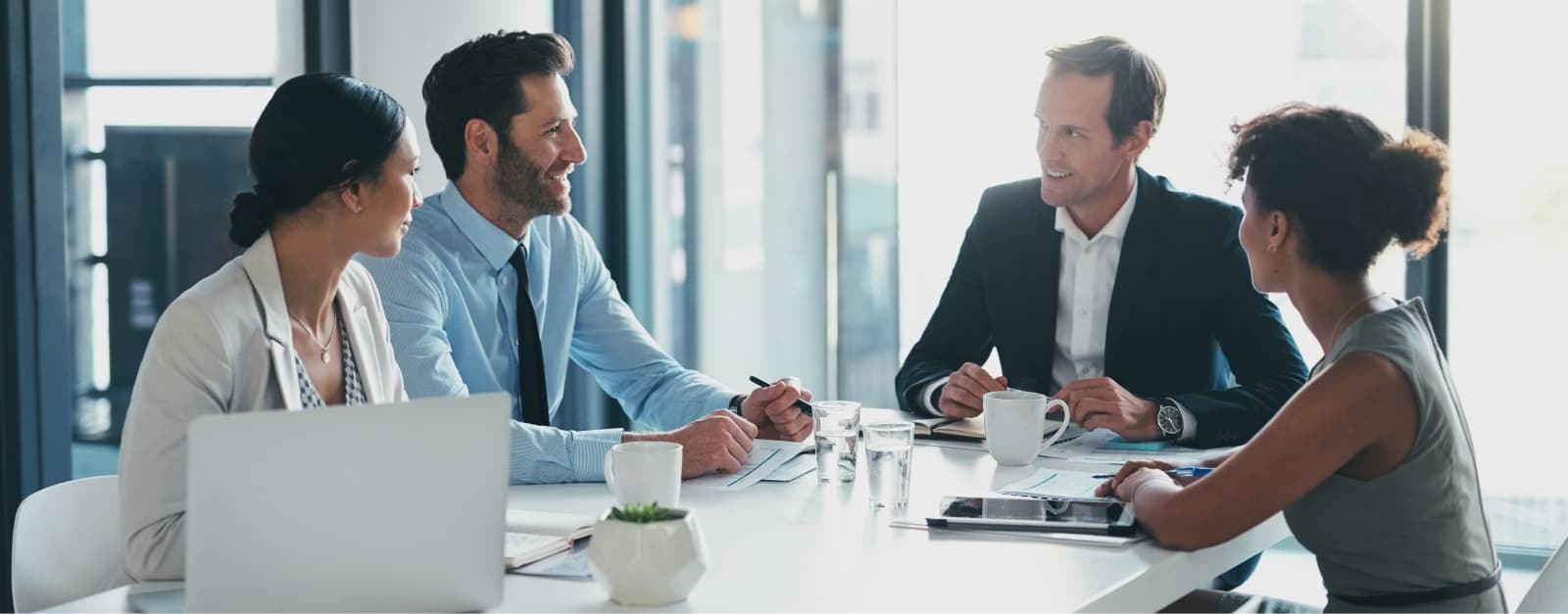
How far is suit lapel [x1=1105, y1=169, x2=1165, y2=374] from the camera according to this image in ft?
8.80

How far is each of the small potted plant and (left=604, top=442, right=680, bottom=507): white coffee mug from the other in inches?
12.7

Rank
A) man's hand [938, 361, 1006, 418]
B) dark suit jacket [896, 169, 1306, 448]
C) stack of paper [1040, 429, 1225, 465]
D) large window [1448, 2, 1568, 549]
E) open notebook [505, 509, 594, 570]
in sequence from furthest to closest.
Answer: large window [1448, 2, 1568, 549] → dark suit jacket [896, 169, 1306, 448] → man's hand [938, 361, 1006, 418] → stack of paper [1040, 429, 1225, 465] → open notebook [505, 509, 594, 570]

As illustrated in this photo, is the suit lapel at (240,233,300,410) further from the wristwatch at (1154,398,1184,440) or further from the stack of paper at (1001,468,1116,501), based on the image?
the wristwatch at (1154,398,1184,440)

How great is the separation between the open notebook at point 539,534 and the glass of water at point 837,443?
0.40 m

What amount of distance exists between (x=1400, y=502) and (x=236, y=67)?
2.55 meters

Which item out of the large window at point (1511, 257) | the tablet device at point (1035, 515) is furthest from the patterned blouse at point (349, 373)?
the large window at point (1511, 257)

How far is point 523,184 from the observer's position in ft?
8.70

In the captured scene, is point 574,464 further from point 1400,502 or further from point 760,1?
point 760,1

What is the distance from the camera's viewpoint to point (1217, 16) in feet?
13.1

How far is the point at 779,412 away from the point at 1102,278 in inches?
33.0

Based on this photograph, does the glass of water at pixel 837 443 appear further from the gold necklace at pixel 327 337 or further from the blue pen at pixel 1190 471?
the gold necklace at pixel 327 337

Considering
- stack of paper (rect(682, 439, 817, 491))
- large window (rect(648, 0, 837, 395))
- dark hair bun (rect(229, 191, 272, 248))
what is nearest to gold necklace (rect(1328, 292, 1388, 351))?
stack of paper (rect(682, 439, 817, 491))

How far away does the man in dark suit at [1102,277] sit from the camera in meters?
2.67

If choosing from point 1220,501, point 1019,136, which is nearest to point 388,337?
point 1220,501
